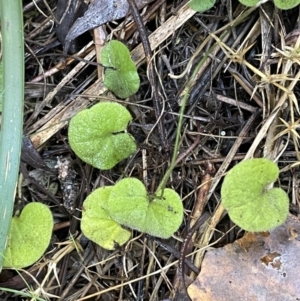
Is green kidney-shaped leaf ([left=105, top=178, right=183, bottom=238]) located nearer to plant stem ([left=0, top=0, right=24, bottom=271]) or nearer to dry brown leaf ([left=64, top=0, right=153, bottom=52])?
plant stem ([left=0, top=0, right=24, bottom=271])

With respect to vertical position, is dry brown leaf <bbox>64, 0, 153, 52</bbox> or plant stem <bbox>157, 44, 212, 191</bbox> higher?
dry brown leaf <bbox>64, 0, 153, 52</bbox>

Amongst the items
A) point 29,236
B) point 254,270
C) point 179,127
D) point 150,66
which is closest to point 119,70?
point 150,66

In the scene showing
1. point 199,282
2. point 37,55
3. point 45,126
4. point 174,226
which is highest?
point 37,55

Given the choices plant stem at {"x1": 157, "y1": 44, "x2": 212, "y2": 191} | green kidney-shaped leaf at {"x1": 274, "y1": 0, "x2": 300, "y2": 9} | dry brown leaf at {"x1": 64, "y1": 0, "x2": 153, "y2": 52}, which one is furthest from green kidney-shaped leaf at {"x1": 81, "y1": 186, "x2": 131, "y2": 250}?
green kidney-shaped leaf at {"x1": 274, "y1": 0, "x2": 300, "y2": 9}

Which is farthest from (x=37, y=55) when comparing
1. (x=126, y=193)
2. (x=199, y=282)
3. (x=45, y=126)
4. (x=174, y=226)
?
(x=199, y=282)

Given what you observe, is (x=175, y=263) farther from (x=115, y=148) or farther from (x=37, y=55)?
(x=37, y=55)

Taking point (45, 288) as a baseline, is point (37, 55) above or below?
above
